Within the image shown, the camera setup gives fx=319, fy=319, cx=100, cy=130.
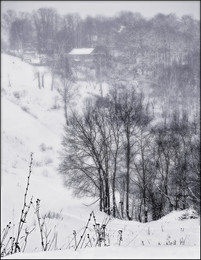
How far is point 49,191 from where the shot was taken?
55.3ft

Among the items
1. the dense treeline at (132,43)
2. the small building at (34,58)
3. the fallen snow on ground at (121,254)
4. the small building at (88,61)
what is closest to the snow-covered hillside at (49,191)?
the fallen snow on ground at (121,254)

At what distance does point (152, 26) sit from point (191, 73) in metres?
13.4

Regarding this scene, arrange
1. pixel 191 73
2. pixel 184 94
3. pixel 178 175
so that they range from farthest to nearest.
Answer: pixel 191 73, pixel 184 94, pixel 178 175

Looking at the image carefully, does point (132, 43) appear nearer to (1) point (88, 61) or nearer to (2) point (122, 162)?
(1) point (88, 61)

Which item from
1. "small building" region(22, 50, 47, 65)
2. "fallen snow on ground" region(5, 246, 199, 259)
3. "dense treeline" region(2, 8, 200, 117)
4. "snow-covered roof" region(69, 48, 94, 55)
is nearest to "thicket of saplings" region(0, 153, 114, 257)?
"fallen snow on ground" region(5, 246, 199, 259)

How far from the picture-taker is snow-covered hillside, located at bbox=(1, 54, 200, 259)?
9.46ft

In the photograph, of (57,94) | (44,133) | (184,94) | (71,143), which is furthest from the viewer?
(184,94)

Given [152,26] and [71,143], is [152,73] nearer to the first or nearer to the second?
[152,26]

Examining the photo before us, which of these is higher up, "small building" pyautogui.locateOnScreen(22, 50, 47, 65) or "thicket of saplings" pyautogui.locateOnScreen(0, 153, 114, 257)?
"small building" pyautogui.locateOnScreen(22, 50, 47, 65)

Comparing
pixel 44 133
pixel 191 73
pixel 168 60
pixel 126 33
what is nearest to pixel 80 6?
pixel 126 33

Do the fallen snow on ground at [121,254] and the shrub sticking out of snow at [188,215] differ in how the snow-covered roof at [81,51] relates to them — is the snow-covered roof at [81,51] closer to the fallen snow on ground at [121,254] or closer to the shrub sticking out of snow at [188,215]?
the shrub sticking out of snow at [188,215]

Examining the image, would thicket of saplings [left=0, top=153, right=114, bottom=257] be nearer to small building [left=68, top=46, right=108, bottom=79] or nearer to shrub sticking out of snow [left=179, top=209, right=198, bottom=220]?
shrub sticking out of snow [left=179, top=209, right=198, bottom=220]

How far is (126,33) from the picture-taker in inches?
2290

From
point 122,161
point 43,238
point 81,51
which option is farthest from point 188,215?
point 81,51
